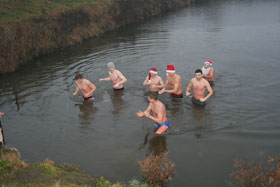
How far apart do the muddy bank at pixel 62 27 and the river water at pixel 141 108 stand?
1083mm

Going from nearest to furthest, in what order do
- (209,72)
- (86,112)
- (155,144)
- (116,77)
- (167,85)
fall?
(155,144) → (86,112) → (167,85) → (116,77) → (209,72)

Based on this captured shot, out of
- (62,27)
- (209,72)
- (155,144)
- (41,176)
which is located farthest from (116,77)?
(62,27)

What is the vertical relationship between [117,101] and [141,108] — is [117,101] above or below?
above

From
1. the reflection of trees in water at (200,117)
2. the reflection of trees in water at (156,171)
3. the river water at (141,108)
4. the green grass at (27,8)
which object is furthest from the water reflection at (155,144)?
the green grass at (27,8)

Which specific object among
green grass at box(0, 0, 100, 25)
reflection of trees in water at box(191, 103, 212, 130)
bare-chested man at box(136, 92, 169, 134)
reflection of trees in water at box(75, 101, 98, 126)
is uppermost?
green grass at box(0, 0, 100, 25)

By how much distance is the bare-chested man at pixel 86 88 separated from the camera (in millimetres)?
11509

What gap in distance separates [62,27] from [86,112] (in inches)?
582

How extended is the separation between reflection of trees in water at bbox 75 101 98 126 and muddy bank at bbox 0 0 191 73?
312 inches

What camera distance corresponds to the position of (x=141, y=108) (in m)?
11.3

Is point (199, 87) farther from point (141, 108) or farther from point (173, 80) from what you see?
point (141, 108)

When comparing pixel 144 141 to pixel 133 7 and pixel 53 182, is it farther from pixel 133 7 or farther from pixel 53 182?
pixel 133 7

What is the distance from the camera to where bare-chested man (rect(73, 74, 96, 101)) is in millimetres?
11509

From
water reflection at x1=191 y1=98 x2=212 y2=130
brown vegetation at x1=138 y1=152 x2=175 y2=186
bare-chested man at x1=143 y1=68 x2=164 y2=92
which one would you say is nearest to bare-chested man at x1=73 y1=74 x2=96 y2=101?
bare-chested man at x1=143 y1=68 x2=164 y2=92

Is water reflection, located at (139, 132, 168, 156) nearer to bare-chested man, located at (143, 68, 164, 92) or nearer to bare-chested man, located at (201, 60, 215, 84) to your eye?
bare-chested man, located at (143, 68, 164, 92)
